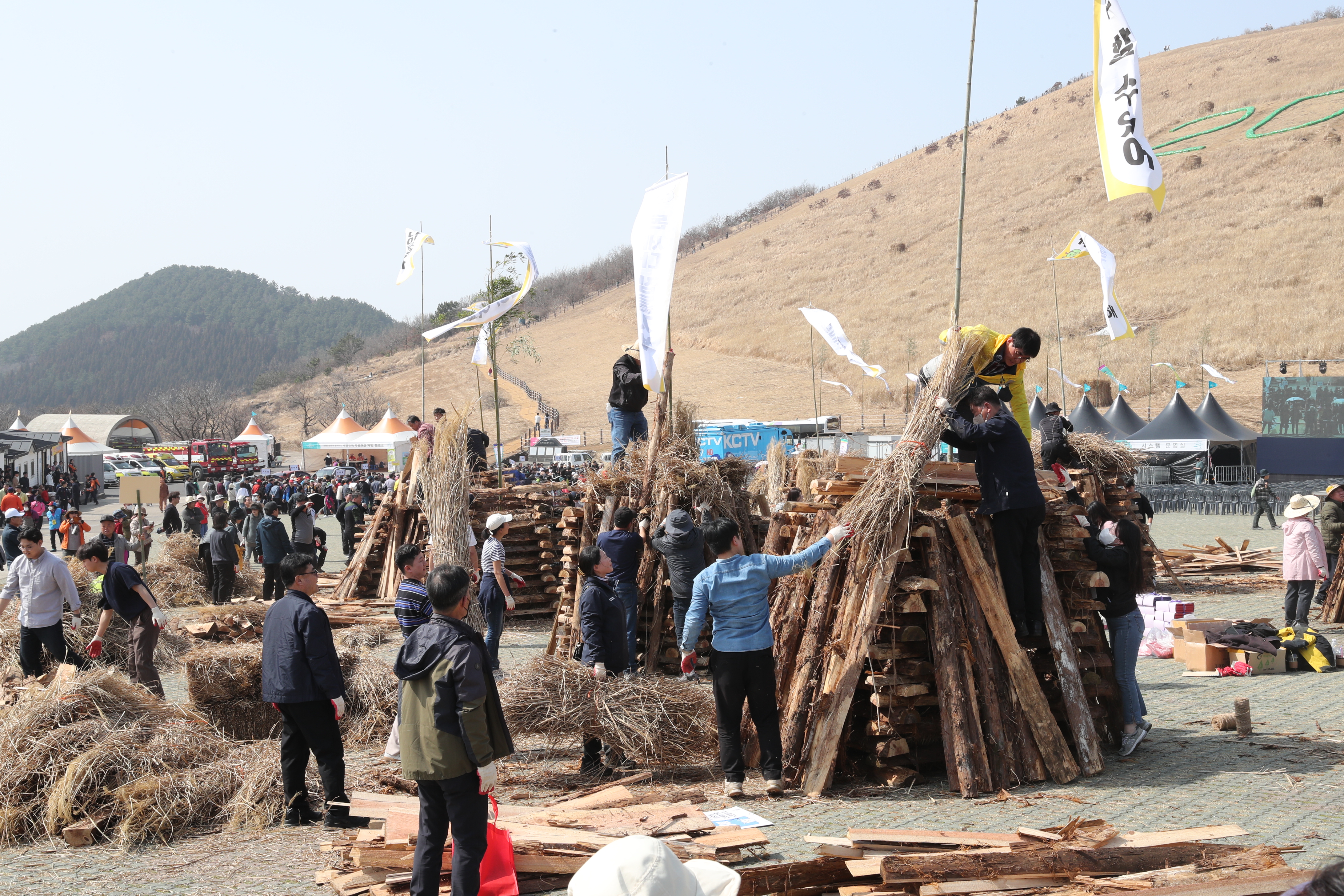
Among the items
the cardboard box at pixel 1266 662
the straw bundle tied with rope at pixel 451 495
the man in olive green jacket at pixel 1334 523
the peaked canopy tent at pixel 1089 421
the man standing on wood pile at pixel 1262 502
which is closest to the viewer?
the cardboard box at pixel 1266 662

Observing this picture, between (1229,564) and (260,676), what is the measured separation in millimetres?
16371

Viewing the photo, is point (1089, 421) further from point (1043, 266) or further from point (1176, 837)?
point (1043, 266)

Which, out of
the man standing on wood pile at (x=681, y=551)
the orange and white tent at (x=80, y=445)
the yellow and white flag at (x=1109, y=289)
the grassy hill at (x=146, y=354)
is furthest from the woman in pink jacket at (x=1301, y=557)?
the grassy hill at (x=146, y=354)

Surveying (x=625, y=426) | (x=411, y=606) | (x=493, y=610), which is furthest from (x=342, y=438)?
(x=411, y=606)

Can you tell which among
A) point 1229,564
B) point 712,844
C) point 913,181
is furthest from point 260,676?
point 913,181

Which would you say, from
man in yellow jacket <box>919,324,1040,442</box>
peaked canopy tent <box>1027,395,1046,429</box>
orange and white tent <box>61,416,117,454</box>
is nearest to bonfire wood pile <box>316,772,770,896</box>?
man in yellow jacket <box>919,324,1040,442</box>

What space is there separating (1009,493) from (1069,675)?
4.37ft

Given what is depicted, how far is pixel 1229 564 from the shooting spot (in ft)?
59.4

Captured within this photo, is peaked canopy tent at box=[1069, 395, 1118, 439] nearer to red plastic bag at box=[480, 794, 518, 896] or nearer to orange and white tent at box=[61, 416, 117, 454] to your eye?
red plastic bag at box=[480, 794, 518, 896]

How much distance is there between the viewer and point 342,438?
4244 cm

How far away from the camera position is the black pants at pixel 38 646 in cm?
878

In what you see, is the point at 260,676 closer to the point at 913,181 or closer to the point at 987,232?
the point at 987,232

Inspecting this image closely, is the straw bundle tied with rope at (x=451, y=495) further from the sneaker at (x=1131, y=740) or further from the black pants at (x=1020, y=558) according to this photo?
the sneaker at (x=1131, y=740)

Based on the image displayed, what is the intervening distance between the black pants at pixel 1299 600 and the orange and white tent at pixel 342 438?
34531mm
